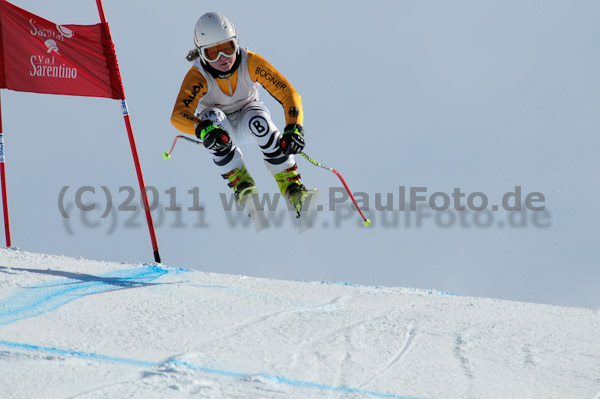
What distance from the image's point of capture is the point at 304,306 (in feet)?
15.2

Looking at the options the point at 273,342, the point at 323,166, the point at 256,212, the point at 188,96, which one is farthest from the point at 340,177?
the point at 273,342

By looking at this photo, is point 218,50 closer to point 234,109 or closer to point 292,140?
point 234,109

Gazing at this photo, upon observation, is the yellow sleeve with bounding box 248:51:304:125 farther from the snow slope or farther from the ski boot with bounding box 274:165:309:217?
the snow slope

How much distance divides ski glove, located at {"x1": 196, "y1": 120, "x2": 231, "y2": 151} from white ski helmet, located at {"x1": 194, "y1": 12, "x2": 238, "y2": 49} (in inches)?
27.3

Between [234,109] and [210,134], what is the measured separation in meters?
0.50

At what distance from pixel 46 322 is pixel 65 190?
3.61m

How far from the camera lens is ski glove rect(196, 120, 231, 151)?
18.2ft

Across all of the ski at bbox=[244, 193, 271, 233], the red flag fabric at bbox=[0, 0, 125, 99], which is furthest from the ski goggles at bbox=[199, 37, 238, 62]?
the red flag fabric at bbox=[0, 0, 125, 99]

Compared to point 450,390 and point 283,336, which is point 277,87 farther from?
point 450,390

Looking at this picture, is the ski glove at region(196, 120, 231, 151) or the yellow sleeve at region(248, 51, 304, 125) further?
the yellow sleeve at region(248, 51, 304, 125)

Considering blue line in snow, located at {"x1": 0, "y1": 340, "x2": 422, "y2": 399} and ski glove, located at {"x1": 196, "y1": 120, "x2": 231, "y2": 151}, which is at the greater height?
ski glove, located at {"x1": 196, "y1": 120, "x2": 231, "y2": 151}

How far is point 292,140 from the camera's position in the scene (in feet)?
18.5

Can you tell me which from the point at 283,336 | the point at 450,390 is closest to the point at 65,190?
the point at 283,336

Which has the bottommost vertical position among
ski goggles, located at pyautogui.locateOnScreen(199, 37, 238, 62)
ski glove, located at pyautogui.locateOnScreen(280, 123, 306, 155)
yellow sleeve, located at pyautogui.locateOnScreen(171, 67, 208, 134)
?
ski glove, located at pyautogui.locateOnScreen(280, 123, 306, 155)
